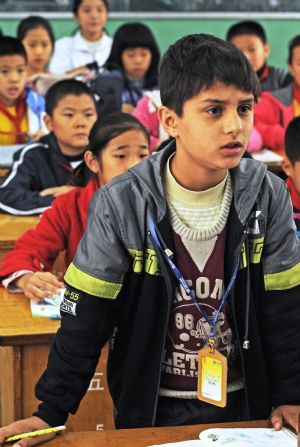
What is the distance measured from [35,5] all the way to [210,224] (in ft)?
18.6

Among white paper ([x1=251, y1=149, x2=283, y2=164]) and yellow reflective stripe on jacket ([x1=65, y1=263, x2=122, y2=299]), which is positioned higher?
white paper ([x1=251, y1=149, x2=283, y2=164])

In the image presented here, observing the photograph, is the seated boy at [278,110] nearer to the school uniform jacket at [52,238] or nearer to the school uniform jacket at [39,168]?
the school uniform jacket at [39,168]

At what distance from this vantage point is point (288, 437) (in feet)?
4.91

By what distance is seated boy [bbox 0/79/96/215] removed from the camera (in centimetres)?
340

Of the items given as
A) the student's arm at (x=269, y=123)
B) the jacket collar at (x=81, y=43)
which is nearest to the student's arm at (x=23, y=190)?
the student's arm at (x=269, y=123)

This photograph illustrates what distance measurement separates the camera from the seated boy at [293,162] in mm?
2934

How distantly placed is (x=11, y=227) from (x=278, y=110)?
88.6 inches

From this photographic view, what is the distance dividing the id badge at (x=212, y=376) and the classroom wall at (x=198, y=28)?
576 centimetres

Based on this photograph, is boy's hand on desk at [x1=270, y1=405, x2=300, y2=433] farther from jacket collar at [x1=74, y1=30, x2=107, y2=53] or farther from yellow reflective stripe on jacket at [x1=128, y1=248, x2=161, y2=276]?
jacket collar at [x1=74, y1=30, x2=107, y2=53]

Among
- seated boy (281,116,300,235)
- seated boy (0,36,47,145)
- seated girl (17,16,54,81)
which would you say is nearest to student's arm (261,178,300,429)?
seated boy (281,116,300,235)

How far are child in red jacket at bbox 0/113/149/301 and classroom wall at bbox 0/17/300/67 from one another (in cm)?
409

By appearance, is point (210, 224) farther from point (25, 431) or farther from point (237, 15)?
point (237, 15)

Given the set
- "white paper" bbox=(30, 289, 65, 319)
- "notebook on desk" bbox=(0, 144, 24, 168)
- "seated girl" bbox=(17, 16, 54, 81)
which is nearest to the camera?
"white paper" bbox=(30, 289, 65, 319)

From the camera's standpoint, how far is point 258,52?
5.63m
